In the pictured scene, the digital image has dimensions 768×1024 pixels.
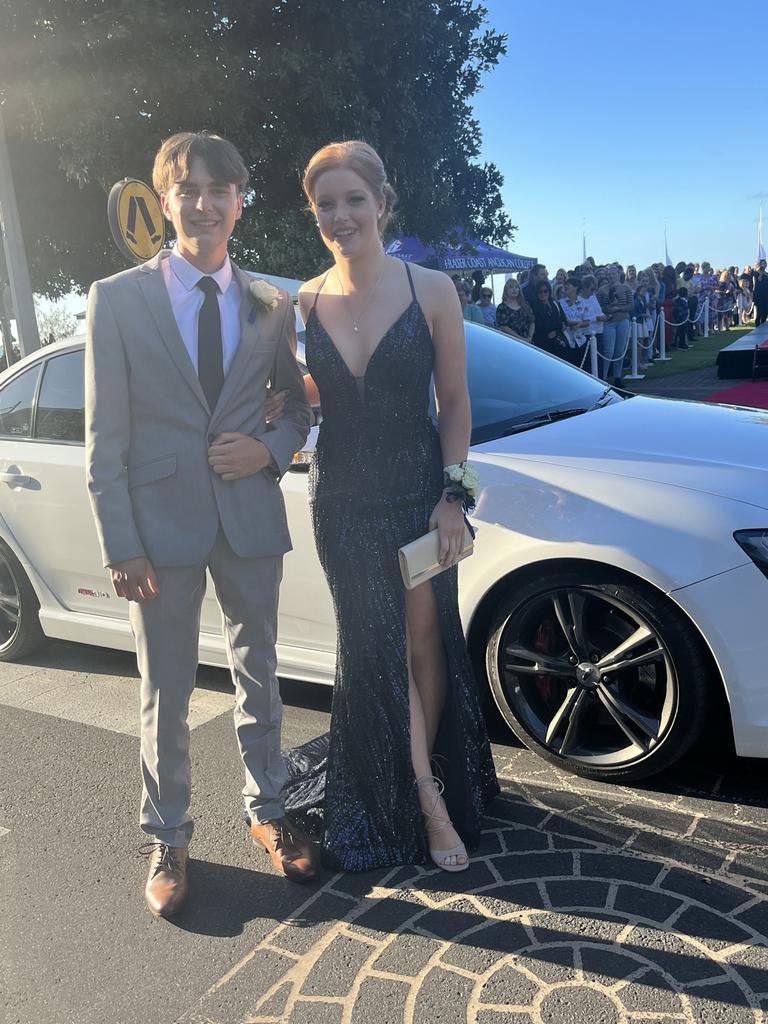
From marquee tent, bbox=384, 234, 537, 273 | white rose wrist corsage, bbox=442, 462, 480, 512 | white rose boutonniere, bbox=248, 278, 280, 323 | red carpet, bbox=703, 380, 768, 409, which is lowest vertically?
red carpet, bbox=703, 380, 768, 409

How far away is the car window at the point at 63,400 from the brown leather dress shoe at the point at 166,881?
6.48 ft

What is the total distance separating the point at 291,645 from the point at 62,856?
41.2 inches

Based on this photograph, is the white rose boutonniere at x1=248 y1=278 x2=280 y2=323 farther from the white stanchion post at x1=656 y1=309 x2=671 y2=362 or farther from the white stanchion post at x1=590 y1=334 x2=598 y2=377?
the white stanchion post at x1=656 y1=309 x2=671 y2=362

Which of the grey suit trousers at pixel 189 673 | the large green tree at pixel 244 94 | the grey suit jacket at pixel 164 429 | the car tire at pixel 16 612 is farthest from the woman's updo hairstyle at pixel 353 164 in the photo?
the large green tree at pixel 244 94

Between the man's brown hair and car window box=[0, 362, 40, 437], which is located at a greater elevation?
the man's brown hair

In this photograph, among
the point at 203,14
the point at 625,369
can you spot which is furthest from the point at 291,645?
the point at 625,369

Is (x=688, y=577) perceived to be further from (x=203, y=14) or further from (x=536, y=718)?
(x=203, y=14)

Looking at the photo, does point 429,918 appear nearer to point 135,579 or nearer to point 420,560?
point 420,560

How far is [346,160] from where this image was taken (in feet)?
7.66

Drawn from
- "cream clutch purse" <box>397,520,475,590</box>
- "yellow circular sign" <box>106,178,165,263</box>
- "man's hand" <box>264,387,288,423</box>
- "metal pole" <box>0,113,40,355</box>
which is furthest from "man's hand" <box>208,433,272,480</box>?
"metal pole" <box>0,113,40,355</box>

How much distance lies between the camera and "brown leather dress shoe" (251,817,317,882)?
2.53 m

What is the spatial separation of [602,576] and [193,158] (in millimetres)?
1635

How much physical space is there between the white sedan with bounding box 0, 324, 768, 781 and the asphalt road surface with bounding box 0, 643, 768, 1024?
0.23 metres

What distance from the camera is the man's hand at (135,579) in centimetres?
231
